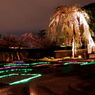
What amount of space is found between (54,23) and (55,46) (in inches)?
205

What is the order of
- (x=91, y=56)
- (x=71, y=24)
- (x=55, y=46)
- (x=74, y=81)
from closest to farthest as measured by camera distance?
(x=74, y=81) → (x=71, y=24) → (x=91, y=56) → (x=55, y=46)

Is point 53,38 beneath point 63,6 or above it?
beneath

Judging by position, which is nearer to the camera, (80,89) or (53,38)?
(80,89)

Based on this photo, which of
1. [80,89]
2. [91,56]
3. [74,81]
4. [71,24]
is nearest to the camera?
[80,89]

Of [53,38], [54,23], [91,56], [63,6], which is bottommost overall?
[91,56]

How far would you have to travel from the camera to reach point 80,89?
231cm

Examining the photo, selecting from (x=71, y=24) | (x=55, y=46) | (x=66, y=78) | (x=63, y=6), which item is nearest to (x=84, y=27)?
(x=71, y=24)

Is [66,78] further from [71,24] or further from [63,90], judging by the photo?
[71,24]

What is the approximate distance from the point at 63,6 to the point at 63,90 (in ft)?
56.1

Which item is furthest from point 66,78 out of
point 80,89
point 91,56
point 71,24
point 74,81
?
point 91,56

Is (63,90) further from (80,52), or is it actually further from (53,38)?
(80,52)

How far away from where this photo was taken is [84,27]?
19.1 metres

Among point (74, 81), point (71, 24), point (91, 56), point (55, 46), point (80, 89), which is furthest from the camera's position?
point (55, 46)

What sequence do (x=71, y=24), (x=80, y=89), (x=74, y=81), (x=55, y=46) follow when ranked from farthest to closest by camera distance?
(x=55, y=46) → (x=71, y=24) → (x=74, y=81) → (x=80, y=89)
